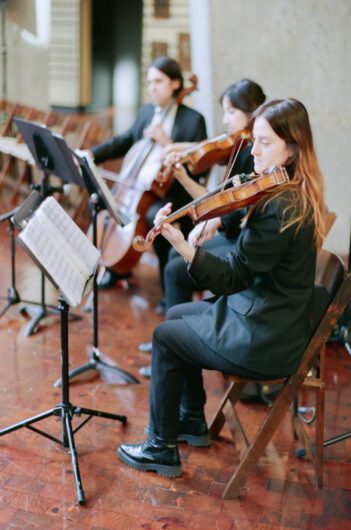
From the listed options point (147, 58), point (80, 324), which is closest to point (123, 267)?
point (80, 324)

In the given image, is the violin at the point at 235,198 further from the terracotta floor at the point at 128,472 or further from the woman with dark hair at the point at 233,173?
the terracotta floor at the point at 128,472

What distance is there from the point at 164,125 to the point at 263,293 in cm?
189

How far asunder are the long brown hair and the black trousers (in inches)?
20.5

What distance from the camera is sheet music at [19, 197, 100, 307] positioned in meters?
2.19

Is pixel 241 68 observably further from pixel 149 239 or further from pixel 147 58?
pixel 147 58

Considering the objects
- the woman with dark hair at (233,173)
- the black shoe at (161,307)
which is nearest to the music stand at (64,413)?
the woman with dark hair at (233,173)

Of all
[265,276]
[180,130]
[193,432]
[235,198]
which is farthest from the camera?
[180,130]

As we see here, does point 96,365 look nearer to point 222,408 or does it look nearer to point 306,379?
point 222,408

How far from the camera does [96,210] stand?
10.2 ft

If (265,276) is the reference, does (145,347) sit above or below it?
below

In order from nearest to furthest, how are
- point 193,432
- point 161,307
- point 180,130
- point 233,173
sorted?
point 193,432
point 233,173
point 180,130
point 161,307

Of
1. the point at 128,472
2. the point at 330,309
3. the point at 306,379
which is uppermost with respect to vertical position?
the point at 330,309

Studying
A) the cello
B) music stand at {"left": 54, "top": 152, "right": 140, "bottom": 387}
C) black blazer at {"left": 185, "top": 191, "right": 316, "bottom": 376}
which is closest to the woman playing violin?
black blazer at {"left": 185, "top": 191, "right": 316, "bottom": 376}

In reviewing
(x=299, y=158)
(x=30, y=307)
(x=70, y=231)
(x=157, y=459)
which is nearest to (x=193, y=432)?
(x=157, y=459)
